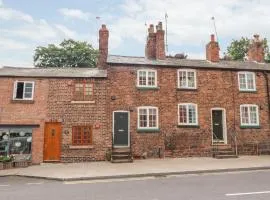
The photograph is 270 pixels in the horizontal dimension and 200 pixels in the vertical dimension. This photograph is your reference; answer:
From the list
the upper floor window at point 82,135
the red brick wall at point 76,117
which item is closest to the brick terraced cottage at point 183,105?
the red brick wall at point 76,117

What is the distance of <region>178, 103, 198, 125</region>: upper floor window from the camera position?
19500mm

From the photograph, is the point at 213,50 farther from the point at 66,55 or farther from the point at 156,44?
the point at 66,55

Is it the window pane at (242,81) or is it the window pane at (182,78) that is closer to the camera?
the window pane at (182,78)

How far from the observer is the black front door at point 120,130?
734 inches

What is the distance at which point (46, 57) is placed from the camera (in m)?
42.2

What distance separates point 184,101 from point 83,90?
7.37 meters

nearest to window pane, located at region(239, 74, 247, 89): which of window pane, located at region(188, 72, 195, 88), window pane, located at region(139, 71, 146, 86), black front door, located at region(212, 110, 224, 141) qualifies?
black front door, located at region(212, 110, 224, 141)

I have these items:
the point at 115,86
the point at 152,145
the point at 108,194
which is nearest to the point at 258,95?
the point at 152,145

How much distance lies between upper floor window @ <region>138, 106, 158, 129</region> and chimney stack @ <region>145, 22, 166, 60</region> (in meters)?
4.70

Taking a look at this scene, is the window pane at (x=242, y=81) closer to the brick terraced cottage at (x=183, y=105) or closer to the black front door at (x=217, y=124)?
the brick terraced cottage at (x=183, y=105)

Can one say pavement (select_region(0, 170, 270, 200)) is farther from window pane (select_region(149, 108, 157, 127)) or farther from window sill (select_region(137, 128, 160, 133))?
window pane (select_region(149, 108, 157, 127))

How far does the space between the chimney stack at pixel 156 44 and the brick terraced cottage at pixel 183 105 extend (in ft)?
0.26

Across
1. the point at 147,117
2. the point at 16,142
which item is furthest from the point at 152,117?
the point at 16,142

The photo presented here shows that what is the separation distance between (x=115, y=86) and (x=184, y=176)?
28.8 feet
